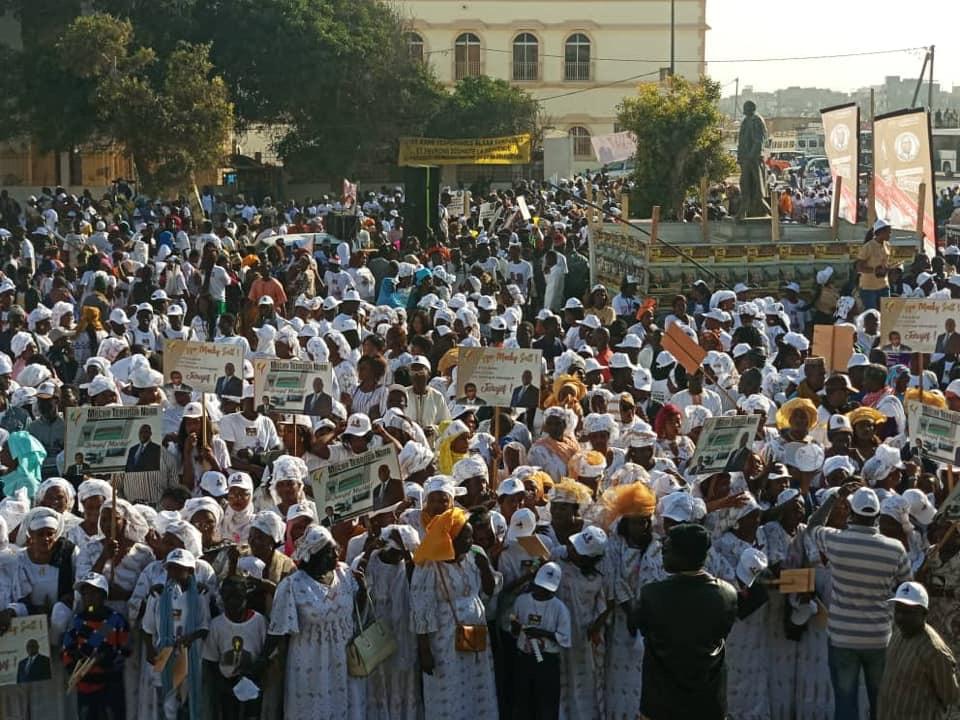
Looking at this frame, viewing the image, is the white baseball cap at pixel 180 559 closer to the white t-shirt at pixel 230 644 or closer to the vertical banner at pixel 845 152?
the white t-shirt at pixel 230 644

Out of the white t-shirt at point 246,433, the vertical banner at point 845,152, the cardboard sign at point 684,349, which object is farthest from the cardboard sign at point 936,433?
the vertical banner at point 845,152

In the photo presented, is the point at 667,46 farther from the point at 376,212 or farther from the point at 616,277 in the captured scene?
the point at 616,277

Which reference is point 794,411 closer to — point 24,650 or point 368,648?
point 368,648

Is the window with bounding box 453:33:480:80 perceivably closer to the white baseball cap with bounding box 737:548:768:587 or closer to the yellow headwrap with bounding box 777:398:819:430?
the yellow headwrap with bounding box 777:398:819:430

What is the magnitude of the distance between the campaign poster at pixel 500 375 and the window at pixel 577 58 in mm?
57345

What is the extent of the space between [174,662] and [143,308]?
824 centimetres

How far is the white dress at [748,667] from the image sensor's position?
834 cm

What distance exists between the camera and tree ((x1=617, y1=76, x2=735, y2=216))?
28.8 metres

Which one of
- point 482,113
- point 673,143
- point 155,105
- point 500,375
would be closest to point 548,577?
point 500,375

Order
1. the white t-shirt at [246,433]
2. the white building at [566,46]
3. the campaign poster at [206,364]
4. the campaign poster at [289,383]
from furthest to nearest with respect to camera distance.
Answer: the white building at [566,46] < the campaign poster at [206,364] < the campaign poster at [289,383] < the white t-shirt at [246,433]

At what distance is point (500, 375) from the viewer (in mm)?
11031

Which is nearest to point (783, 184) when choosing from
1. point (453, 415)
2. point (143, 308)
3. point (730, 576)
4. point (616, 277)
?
point (616, 277)

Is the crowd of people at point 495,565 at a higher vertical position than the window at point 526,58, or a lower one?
lower

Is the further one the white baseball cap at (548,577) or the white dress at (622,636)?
the white dress at (622,636)
